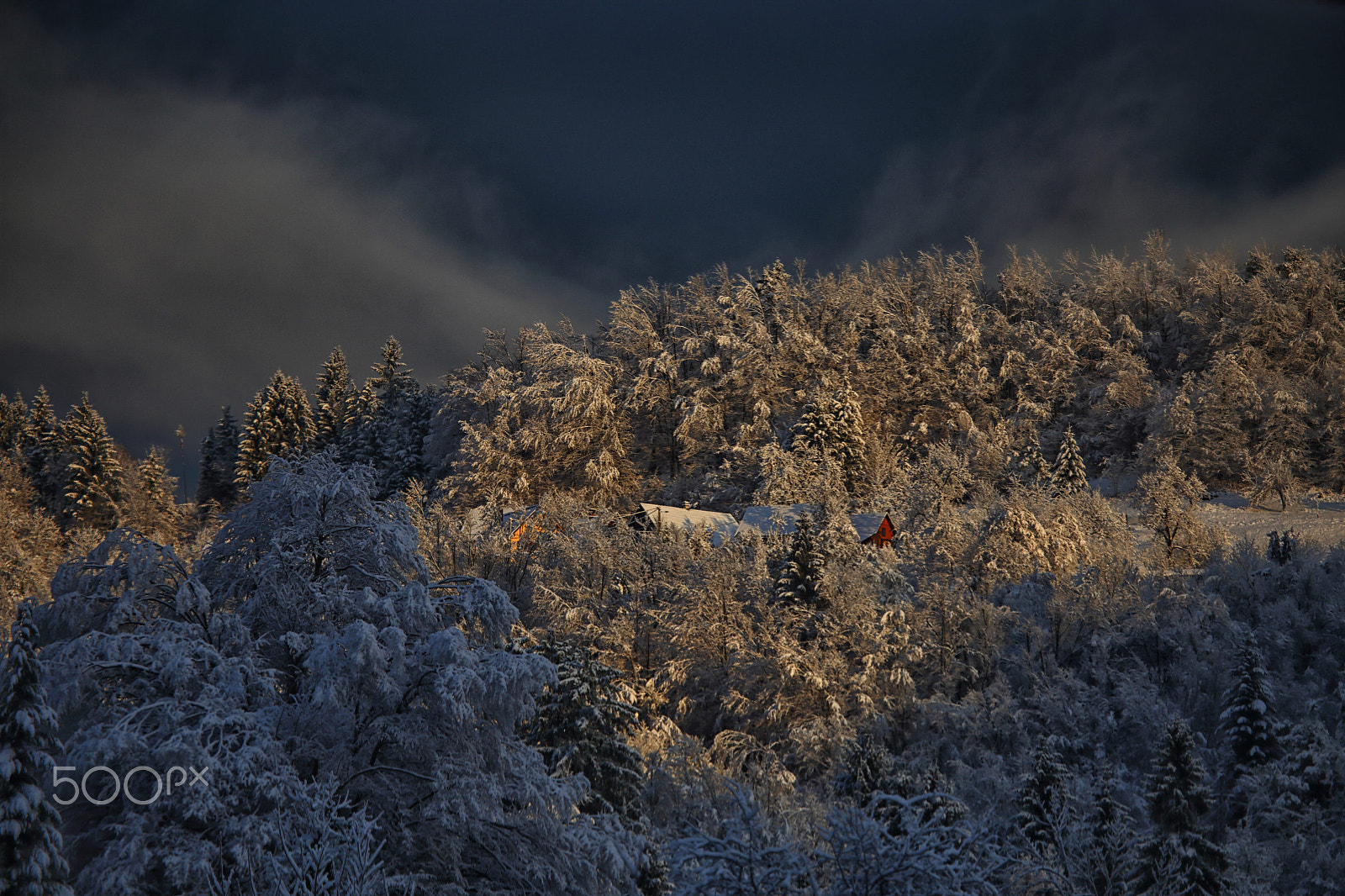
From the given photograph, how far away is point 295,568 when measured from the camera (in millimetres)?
10172

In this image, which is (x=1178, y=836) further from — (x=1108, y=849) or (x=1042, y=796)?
(x=1042, y=796)

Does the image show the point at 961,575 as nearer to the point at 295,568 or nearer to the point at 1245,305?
the point at 295,568

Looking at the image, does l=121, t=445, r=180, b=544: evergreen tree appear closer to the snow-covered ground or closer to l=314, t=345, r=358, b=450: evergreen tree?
l=314, t=345, r=358, b=450: evergreen tree

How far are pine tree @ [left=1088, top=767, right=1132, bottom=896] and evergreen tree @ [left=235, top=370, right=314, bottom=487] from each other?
59087mm

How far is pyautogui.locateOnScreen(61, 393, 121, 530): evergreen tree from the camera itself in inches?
2100

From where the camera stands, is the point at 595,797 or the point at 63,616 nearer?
the point at 63,616

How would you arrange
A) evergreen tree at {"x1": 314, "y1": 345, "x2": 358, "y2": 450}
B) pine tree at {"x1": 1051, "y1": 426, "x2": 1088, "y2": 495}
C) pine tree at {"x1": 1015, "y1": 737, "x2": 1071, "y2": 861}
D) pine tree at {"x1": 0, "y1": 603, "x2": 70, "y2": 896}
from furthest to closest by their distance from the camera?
evergreen tree at {"x1": 314, "y1": 345, "x2": 358, "y2": 450} < pine tree at {"x1": 1051, "y1": 426, "x2": 1088, "y2": 495} < pine tree at {"x1": 1015, "y1": 737, "x2": 1071, "y2": 861} < pine tree at {"x1": 0, "y1": 603, "x2": 70, "y2": 896}

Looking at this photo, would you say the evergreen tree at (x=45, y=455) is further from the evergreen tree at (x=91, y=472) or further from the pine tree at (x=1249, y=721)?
the pine tree at (x=1249, y=721)

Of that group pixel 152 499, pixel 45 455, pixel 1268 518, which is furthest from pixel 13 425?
pixel 1268 518

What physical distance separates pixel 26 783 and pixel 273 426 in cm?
6240

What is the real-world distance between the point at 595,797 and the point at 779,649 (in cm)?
1051

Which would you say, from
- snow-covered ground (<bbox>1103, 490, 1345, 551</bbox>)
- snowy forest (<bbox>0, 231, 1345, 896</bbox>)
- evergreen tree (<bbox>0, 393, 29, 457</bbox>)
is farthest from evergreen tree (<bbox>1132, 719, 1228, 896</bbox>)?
evergreen tree (<bbox>0, 393, 29, 457</bbox>)

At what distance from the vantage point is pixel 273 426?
2464 inches

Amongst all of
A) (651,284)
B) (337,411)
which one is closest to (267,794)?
(651,284)
